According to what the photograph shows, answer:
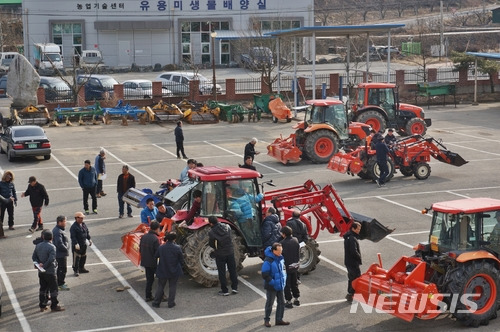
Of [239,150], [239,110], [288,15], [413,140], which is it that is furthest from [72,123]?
[288,15]

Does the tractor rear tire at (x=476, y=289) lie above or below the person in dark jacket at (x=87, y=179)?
below

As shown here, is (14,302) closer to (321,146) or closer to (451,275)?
(451,275)

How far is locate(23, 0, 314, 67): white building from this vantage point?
71812 mm

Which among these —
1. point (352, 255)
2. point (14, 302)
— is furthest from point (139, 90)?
point (352, 255)

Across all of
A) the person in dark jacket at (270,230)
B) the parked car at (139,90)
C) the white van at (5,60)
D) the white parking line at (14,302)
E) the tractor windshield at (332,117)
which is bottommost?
the white parking line at (14,302)

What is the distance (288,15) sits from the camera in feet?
246

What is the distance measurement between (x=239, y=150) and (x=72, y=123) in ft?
37.8

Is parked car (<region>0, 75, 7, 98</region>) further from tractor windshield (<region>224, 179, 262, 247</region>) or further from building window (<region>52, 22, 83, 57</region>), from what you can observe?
tractor windshield (<region>224, 179, 262, 247</region>)

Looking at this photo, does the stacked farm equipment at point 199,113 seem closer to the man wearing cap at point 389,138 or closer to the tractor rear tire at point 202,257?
Answer: the man wearing cap at point 389,138

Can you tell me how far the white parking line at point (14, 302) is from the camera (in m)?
14.3

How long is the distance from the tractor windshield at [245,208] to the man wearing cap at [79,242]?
9.74 ft

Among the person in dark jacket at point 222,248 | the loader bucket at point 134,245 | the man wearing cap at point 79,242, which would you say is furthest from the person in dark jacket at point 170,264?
the man wearing cap at point 79,242

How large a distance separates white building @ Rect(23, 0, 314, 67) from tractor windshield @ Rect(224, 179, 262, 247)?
56.0m

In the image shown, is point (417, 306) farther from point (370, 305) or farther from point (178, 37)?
point (178, 37)
